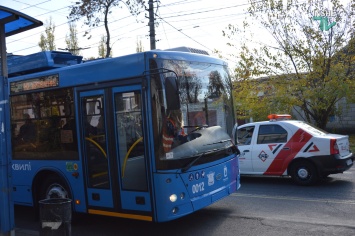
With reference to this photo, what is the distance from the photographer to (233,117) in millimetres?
7641

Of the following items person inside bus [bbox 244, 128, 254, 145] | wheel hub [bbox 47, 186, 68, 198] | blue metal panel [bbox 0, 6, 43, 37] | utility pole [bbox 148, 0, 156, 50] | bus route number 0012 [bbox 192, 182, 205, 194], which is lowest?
wheel hub [bbox 47, 186, 68, 198]

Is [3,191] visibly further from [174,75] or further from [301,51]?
[301,51]

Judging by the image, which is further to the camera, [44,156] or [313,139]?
[313,139]

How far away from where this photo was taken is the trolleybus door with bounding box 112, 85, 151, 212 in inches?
239

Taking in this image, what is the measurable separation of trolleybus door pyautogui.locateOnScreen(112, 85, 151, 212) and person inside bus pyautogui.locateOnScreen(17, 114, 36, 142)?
2357mm

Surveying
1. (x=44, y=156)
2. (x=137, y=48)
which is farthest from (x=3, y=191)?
(x=137, y=48)

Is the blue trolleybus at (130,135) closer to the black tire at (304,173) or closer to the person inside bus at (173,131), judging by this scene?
the person inside bus at (173,131)

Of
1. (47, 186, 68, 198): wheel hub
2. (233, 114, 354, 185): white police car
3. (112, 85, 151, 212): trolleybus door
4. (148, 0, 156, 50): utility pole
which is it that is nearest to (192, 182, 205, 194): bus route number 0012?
(112, 85, 151, 212): trolleybus door

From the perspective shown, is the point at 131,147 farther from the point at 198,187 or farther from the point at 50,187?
the point at 50,187

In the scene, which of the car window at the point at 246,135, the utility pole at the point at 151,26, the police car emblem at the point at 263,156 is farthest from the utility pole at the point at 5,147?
the utility pole at the point at 151,26

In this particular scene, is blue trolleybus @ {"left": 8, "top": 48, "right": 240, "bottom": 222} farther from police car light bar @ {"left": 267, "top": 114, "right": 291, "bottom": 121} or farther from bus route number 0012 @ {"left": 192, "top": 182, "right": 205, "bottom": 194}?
police car light bar @ {"left": 267, "top": 114, "right": 291, "bottom": 121}

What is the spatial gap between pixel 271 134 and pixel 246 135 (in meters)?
0.77

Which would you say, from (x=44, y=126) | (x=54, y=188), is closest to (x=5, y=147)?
(x=44, y=126)

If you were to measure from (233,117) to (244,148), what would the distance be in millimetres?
3225
